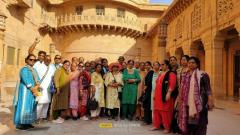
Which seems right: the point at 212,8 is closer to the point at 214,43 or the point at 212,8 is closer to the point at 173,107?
the point at 214,43

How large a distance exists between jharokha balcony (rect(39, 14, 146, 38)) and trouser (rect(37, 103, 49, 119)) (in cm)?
1807

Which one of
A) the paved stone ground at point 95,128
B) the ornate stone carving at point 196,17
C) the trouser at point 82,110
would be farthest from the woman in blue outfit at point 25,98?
the ornate stone carving at point 196,17

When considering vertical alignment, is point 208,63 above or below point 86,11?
below

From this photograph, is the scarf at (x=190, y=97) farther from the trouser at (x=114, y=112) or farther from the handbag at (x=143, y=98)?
the trouser at (x=114, y=112)

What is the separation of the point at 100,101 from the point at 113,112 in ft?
1.73

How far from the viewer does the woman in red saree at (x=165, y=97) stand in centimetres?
555

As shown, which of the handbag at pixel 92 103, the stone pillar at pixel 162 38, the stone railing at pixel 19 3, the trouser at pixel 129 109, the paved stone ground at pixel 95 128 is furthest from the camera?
the stone railing at pixel 19 3

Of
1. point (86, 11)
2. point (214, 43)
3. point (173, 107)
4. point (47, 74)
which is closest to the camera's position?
point (173, 107)

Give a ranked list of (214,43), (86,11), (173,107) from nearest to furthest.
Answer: (173,107) < (214,43) < (86,11)

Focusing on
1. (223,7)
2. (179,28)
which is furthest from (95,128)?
(179,28)

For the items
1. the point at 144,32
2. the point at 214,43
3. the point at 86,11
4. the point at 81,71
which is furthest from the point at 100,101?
the point at 144,32

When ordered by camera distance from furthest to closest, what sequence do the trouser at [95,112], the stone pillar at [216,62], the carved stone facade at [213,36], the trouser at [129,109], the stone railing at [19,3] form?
the stone railing at [19,3] → the stone pillar at [216,62] → the carved stone facade at [213,36] → the trouser at [129,109] → the trouser at [95,112]

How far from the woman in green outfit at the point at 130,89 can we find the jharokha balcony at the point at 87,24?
686 inches

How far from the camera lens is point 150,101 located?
6672 mm
